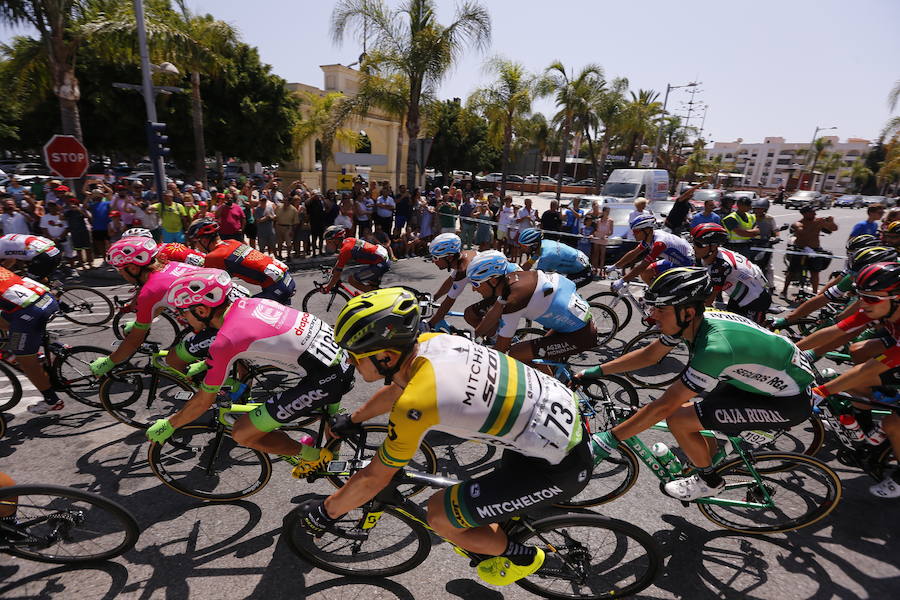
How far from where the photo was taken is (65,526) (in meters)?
3.04

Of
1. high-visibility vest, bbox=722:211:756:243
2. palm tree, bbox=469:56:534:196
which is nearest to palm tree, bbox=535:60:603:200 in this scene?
palm tree, bbox=469:56:534:196

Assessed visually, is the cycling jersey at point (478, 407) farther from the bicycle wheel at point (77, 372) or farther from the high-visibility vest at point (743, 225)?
the high-visibility vest at point (743, 225)

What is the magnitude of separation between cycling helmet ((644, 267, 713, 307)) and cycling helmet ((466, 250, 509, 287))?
1613 millimetres

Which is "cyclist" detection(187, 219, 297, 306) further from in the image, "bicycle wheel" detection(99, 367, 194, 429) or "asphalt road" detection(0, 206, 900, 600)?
"asphalt road" detection(0, 206, 900, 600)

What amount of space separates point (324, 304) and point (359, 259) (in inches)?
79.0

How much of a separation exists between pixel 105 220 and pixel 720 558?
516 inches

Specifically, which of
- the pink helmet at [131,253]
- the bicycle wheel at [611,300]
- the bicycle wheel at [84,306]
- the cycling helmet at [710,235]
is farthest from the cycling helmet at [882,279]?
the bicycle wheel at [84,306]

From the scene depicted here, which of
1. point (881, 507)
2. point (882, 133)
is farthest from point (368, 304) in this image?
point (882, 133)

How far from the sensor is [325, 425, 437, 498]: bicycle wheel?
3.51m

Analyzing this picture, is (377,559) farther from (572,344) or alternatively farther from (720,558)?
(572,344)

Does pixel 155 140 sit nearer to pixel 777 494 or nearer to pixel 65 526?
pixel 65 526

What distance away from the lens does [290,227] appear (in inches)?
497

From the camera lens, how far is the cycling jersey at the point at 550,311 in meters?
4.83

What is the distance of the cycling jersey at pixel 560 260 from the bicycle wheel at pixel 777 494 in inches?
155
